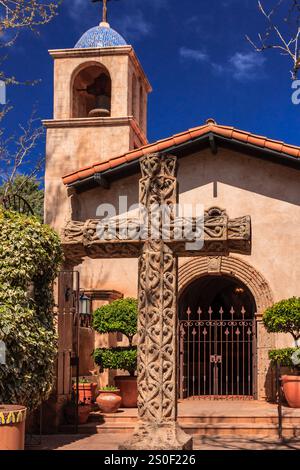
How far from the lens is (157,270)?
340 inches

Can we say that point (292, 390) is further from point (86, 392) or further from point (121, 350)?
point (86, 392)

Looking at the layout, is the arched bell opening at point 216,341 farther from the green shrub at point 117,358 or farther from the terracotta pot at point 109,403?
the terracotta pot at point 109,403

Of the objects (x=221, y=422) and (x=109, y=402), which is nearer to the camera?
(x=221, y=422)

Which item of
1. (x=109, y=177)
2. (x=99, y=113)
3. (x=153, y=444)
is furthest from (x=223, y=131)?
(x=153, y=444)

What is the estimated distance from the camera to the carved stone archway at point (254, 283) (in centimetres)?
1584

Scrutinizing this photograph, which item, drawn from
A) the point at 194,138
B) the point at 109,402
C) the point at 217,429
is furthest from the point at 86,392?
the point at 194,138

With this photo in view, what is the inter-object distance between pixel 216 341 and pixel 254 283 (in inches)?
65.6

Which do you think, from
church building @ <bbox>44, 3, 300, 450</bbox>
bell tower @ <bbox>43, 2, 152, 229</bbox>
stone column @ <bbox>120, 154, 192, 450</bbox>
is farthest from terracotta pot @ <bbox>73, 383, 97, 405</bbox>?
bell tower @ <bbox>43, 2, 152, 229</bbox>

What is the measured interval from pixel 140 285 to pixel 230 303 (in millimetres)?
16672

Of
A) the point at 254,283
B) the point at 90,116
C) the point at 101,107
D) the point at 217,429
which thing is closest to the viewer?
the point at 217,429

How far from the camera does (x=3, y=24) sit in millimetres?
9500

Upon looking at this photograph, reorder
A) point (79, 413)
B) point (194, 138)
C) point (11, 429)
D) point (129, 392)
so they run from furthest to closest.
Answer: point (194, 138) → point (129, 392) → point (79, 413) → point (11, 429)

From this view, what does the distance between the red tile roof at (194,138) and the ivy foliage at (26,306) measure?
669cm

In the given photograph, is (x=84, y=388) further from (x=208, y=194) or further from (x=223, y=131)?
(x=223, y=131)
